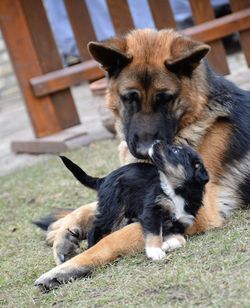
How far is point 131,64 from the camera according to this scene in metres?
5.32

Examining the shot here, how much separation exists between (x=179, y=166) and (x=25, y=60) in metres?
5.77

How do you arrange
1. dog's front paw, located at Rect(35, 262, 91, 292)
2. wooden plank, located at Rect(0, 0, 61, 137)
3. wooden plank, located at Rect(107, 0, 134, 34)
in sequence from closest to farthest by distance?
dog's front paw, located at Rect(35, 262, 91, 292), wooden plank, located at Rect(0, 0, 61, 137), wooden plank, located at Rect(107, 0, 134, 34)

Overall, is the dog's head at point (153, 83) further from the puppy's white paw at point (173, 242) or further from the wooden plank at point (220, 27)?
the wooden plank at point (220, 27)

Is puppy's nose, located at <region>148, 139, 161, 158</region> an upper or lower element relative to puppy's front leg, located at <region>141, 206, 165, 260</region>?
upper

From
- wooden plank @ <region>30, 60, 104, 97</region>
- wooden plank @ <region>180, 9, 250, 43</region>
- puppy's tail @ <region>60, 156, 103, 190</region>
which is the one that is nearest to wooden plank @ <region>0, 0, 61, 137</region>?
wooden plank @ <region>30, 60, 104, 97</region>

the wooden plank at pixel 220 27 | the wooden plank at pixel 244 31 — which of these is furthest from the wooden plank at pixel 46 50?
the wooden plank at pixel 244 31

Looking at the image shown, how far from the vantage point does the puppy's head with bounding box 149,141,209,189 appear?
194 inches

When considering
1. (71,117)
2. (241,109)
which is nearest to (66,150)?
(71,117)

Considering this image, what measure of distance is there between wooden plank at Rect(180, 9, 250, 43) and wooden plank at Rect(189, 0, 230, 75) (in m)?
0.10

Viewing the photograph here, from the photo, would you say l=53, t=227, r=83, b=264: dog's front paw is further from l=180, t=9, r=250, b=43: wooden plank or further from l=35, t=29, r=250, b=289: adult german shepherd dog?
l=180, t=9, r=250, b=43: wooden plank

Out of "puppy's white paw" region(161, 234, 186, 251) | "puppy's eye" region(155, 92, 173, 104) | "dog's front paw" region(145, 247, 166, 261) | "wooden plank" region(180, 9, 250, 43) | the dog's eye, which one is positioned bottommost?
"puppy's white paw" region(161, 234, 186, 251)

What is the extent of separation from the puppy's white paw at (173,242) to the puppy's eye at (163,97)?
0.90 metres

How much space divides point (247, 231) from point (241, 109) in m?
Result: 1.08

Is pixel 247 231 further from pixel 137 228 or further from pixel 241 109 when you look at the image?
pixel 241 109
